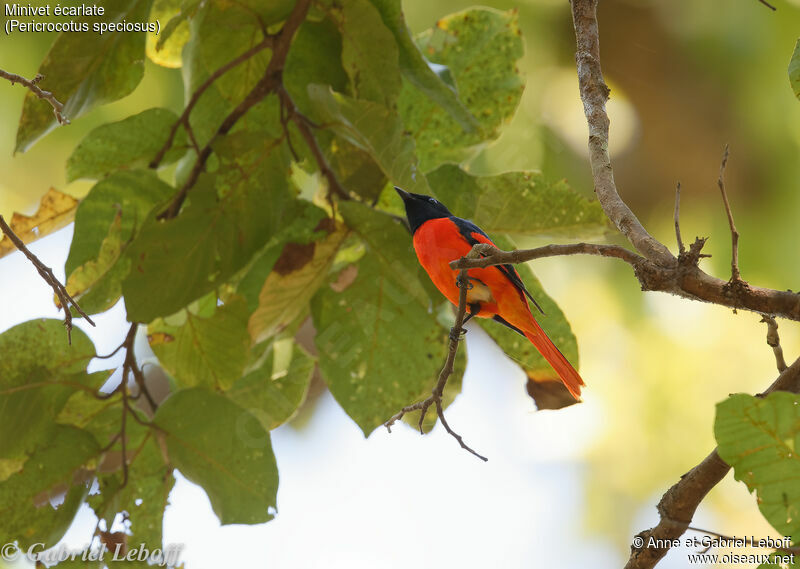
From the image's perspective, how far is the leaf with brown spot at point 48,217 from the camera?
6.79ft

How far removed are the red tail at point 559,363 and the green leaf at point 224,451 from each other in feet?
2.45

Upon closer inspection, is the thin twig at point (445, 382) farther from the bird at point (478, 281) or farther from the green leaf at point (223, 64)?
the green leaf at point (223, 64)

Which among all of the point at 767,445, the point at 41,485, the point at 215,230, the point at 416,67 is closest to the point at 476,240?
the point at 416,67

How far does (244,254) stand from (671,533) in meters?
1.25

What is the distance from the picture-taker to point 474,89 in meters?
2.27

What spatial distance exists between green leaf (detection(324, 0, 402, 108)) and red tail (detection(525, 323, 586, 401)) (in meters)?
0.72

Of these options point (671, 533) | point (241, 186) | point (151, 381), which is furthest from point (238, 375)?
point (151, 381)

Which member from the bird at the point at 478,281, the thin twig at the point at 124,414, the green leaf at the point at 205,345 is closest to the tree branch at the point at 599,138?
the bird at the point at 478,281

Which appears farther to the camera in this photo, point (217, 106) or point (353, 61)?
point (217, 106)

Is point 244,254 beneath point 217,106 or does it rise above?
beneath

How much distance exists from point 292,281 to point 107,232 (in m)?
0.52

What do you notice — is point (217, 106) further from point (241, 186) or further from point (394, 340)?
point (394, 340)

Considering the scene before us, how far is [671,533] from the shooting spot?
1.27 metres

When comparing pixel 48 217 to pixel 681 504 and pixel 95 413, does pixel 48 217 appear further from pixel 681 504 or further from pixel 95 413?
pixel 681 504
